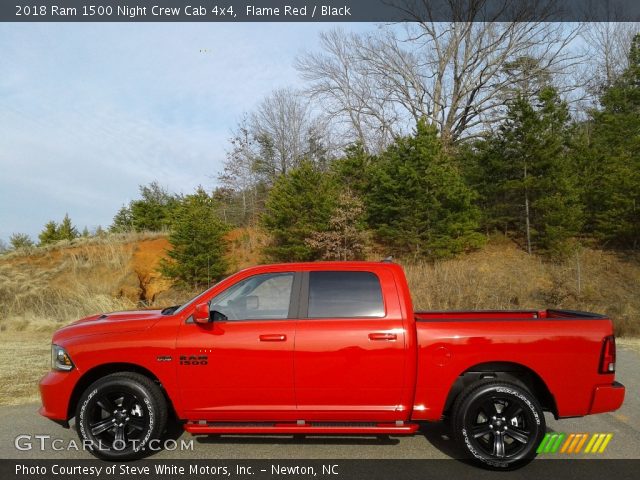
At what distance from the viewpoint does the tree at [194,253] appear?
2244 cm

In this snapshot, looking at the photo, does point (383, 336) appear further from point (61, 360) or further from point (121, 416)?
point (61, 360)

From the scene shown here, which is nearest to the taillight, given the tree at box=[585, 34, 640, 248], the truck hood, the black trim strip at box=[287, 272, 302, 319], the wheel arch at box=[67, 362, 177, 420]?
the black trim strip at box=[287, 272, 302, 319]

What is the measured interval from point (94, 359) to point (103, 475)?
100cm

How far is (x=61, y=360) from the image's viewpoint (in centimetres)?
466

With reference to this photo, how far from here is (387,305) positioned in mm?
4582

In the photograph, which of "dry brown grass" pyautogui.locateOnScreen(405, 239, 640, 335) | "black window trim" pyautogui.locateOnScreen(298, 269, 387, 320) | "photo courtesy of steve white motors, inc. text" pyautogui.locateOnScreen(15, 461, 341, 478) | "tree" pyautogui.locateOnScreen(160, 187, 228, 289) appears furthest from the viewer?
"tree" pyautogui.locateOnScreen(160, 187, 228, 289)

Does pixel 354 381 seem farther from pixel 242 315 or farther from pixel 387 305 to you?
pixel 242 315

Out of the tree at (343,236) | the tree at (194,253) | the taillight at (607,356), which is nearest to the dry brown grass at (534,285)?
the tree at (343,236)

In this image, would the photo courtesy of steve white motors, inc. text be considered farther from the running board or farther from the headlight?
the headlight

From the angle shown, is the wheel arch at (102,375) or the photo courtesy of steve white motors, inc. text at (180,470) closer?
the photo courtesy of steve white motors, inc. text at (180,470)

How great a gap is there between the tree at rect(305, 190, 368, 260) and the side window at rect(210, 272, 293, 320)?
686 inches

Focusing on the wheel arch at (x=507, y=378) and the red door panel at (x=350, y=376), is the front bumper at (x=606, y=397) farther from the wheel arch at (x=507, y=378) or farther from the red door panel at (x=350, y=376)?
the red door panel at (x=350, y=376)

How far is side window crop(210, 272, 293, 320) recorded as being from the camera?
469 cm

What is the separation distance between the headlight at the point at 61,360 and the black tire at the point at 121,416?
1.03 feet
